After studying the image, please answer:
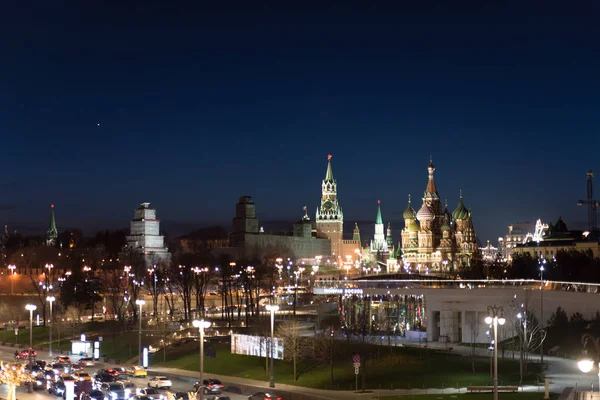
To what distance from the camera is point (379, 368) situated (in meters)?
57.4

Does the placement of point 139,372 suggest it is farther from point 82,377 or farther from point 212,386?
point 212,386

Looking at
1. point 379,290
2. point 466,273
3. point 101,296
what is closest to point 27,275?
point 101,296

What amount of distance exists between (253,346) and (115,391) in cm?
1892

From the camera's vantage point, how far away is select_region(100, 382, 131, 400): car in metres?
48.4

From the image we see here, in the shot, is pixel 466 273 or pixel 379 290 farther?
pixel 466 273

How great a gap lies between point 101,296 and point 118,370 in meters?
68.0

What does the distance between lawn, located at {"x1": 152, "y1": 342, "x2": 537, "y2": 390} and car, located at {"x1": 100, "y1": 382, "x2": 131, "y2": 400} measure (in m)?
9.93

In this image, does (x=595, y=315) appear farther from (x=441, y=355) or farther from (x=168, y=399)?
(x=168, y=399)

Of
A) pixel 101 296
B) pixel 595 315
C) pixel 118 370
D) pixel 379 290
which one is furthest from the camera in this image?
pixel 101 296

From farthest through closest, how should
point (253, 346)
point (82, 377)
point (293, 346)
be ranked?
point (253, 346) → point (293, 346) → point (82, 377)

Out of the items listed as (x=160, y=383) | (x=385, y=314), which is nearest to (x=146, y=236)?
(x=385, y=314)

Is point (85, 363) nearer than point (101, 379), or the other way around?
point (101, 379)

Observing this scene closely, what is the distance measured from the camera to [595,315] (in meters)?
66.1

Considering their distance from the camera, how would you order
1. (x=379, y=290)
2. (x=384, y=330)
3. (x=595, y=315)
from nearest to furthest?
(x=595, y=315)
(x=384, y=330)
(x=379, y=290)
